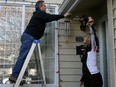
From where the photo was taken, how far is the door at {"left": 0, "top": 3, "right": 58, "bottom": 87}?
532 centimetres

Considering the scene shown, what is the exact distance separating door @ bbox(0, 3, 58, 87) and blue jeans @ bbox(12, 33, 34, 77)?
70 cm

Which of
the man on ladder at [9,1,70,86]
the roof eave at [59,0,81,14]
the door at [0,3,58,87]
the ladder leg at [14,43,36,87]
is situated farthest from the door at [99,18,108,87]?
the ladder leg at [14,43,36,87]

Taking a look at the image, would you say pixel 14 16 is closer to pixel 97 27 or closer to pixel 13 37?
pixel 13 37

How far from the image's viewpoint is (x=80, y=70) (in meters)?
5.59

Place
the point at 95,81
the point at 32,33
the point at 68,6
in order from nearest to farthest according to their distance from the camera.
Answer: the point at 95,81, the point at 32,33, the point at 68,6

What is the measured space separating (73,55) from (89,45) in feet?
3.39

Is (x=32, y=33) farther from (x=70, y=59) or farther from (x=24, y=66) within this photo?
(x=70, y=59)

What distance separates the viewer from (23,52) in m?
4.52

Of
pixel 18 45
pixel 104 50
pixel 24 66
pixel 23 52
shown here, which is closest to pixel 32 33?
pixel 23 52

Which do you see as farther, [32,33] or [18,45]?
[18,45]

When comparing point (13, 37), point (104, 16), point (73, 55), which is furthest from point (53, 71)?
point (104, 16)

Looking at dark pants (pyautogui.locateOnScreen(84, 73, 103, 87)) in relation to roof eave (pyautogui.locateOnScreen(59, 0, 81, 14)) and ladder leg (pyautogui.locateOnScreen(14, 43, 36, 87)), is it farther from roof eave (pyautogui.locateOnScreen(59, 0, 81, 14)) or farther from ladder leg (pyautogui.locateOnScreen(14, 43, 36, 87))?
roof eave (pyautogui.locateOnScreen(59, 0, 81, 14))

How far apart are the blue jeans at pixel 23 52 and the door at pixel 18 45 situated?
27.5 inches

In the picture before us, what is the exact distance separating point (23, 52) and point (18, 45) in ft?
3.06
